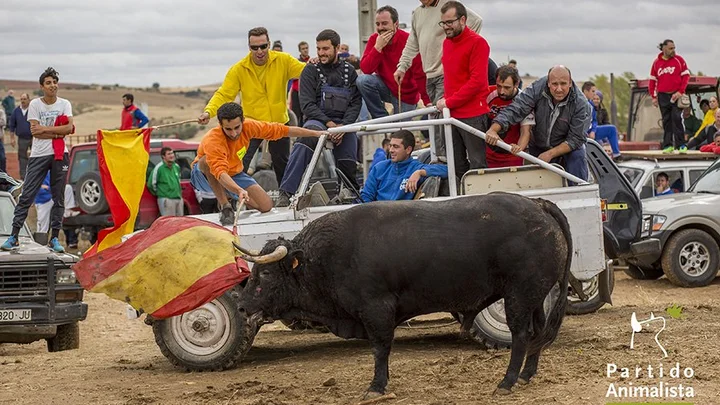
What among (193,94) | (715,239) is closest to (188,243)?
(715,239)

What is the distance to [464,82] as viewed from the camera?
11.8 m

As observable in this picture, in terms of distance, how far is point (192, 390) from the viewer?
984 centimetres

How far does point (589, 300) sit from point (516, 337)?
3279mm

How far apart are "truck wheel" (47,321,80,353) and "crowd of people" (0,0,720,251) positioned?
1.09 metres

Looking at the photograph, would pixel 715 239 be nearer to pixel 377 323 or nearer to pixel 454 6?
pixel 454 6

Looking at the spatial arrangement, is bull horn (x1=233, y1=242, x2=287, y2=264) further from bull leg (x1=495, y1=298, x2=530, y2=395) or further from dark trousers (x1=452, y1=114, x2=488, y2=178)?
dark trousers (x1=452, y1=114, x2=488, y2=178)

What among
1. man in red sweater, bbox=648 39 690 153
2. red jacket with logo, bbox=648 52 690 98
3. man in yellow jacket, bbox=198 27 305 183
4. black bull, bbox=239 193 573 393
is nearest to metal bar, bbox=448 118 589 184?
black bull, bbox=239 193 573 393

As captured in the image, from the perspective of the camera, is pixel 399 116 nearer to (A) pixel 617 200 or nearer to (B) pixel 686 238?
(A) pixel 617 200

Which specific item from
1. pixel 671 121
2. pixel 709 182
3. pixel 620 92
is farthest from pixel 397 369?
pixel 620 92

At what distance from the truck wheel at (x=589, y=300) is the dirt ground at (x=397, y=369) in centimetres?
14

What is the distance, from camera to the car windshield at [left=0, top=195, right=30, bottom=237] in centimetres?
1373

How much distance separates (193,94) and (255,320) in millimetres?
93319

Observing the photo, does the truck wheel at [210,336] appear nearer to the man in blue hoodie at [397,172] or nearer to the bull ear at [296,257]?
the bull ear at [296,257]

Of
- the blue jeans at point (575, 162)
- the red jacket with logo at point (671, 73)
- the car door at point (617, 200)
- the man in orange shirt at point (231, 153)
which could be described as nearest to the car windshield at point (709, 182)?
the car door at point (617, 200)
